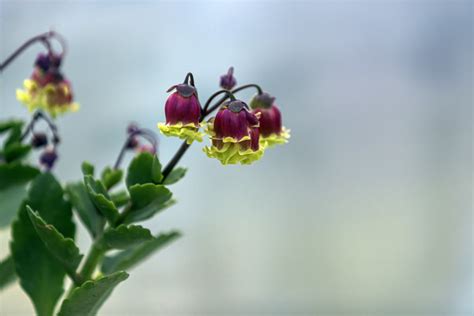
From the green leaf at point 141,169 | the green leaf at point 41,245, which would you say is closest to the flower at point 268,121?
the green leaf at point 141,169

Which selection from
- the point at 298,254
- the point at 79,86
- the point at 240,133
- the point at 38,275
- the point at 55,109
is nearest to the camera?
the point at 240,133

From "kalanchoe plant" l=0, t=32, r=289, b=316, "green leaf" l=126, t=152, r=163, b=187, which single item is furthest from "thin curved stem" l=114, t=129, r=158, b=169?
"green leaf" l=126, t=152, r=163, b=187

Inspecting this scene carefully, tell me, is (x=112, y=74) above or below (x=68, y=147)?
above

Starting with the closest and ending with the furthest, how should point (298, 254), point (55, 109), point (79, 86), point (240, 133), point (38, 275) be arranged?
point (240, 133)
point (38, 275)
point (55, 109)
point (79, 86)
point (298, 254)

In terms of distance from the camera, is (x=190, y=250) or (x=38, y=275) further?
(x=190, y=250)

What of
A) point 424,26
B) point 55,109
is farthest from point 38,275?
point 424,26

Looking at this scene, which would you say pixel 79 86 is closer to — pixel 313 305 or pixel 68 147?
pixel 68 147

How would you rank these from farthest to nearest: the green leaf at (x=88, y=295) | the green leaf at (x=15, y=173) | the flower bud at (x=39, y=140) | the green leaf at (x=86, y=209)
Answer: the flower bud at (x=39, y=140) < the green leaf at (x=15, y=173) < the green leaf at (x=86, y=209) < the green leaf at (x=88, y=295)

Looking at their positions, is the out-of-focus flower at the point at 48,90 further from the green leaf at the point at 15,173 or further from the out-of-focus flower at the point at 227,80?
the out-of-focus flower at the point at 227,80
